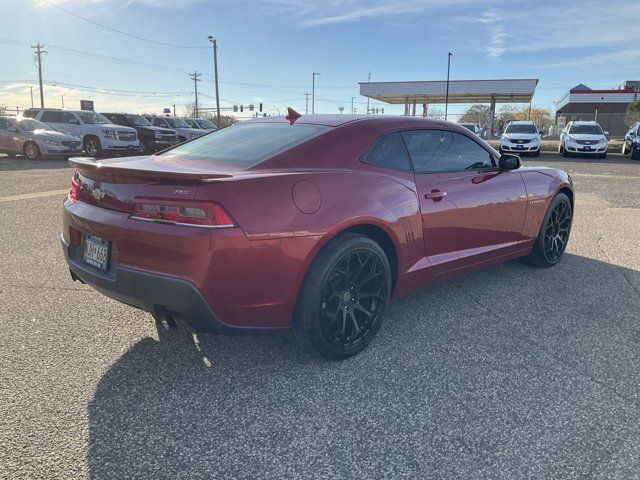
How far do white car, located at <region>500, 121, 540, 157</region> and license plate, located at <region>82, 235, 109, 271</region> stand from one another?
21194 mm

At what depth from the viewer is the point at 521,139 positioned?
71.4 feet

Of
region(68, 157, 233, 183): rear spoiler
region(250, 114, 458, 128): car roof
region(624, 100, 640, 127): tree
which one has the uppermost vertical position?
region(624, 100, 640, 127): tree

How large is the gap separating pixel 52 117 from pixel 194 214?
20.2m

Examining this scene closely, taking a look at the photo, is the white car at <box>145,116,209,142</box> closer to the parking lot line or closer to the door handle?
the parking lot line

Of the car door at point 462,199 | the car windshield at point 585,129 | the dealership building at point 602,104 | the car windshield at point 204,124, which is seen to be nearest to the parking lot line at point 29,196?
the car door at point 462,199

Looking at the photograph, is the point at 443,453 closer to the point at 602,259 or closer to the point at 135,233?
the point at 135,233

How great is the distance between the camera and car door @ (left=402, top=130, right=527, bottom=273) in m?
3.60

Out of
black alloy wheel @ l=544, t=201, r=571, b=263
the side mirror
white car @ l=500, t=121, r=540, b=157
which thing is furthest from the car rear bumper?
white car @ l=500, t=121, r=540, b=157

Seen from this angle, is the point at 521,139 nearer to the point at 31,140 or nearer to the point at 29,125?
the point at 31,140

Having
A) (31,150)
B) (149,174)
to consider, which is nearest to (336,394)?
(149,174)

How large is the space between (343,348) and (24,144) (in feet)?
62.0

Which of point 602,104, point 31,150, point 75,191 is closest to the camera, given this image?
point 75,191

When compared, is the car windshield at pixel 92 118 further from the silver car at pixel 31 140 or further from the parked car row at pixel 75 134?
the silver car at pixel 31 140

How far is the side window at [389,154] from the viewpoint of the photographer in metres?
3.34
